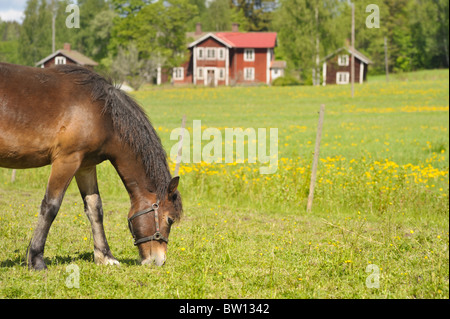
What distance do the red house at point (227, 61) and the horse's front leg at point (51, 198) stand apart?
186ft

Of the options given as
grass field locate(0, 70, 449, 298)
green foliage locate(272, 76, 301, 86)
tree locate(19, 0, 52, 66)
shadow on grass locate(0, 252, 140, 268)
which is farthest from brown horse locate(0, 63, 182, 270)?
green foliage locate(272, 76, 301, 86)

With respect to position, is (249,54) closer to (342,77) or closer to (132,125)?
(342,77)

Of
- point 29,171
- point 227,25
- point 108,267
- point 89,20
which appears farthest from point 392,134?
point 227,25

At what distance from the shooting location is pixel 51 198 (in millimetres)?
5391

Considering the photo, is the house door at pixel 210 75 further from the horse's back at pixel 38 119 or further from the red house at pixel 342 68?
the horse's back at pixel 38 119

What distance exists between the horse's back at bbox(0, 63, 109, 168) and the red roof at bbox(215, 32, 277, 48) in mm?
59282

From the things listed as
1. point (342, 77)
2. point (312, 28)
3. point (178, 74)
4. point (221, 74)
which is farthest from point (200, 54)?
point (342, 77)

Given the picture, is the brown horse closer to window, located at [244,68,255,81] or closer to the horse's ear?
the horse's ear

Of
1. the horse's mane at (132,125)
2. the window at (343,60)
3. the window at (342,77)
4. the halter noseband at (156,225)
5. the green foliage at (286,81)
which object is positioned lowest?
the halter noseband at (156,225)

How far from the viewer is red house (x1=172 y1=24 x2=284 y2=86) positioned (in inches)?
2479

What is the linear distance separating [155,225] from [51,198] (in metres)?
1.15

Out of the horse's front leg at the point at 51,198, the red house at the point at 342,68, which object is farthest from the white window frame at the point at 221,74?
the horse's front leg at the point at 51,198

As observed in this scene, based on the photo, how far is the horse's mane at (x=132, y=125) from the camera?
557cm

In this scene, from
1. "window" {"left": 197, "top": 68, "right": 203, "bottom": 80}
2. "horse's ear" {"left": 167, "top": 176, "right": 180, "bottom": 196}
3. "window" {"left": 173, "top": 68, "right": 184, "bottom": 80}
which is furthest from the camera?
"window" {"left": 173, "top": 68, "right": 184, "bottom": 80}
